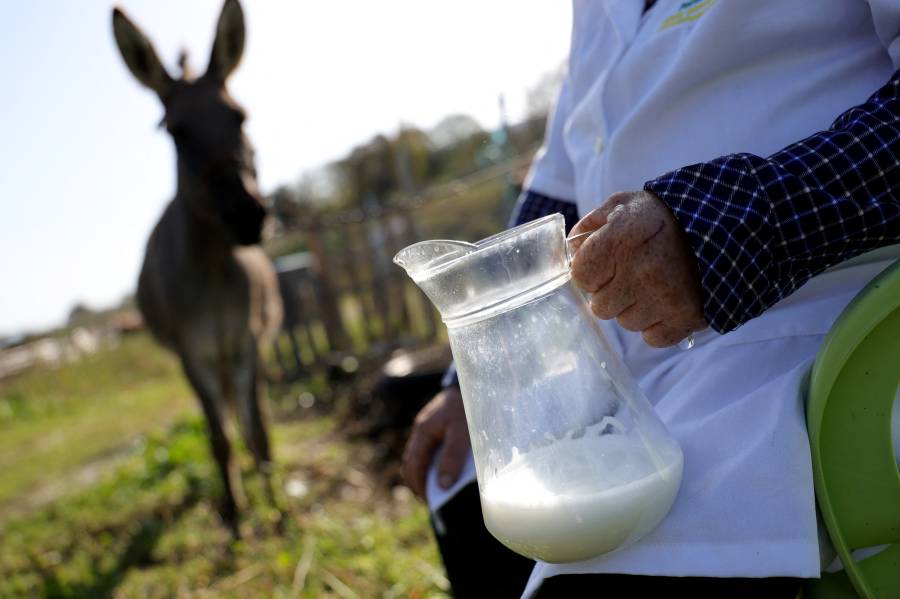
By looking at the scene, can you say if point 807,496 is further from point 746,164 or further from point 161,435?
point 161,435

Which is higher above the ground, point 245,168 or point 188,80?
point 188,80

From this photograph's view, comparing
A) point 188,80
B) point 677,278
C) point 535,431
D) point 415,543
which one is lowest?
→ point 415,543

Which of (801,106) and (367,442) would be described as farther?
(367,442)

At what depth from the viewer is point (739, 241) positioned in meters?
0.91

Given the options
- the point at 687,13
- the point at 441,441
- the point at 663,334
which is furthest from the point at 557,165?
the point at 663,334

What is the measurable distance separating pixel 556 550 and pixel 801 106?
2.58 feet

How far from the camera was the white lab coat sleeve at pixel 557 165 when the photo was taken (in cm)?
168

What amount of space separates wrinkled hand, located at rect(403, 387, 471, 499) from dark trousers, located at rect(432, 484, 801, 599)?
60mm

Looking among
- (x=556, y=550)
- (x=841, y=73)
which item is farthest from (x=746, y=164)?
(x=556, y=550)

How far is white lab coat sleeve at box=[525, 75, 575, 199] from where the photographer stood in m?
1.68

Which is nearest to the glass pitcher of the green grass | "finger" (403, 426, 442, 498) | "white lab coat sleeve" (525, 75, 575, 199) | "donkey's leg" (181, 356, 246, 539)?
"finger" (403, 426, 442, 498)

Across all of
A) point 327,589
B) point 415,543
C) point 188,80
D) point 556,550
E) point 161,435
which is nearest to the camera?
point 556,550

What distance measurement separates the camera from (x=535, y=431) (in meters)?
0.91

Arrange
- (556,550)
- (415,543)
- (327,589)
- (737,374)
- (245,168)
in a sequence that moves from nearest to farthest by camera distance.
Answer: (556,550)
(737,374)
(327,589)
(415,543)
(245,168)
